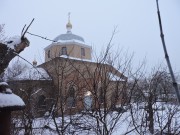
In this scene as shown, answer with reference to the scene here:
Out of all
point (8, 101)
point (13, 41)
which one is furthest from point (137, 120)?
point (8, 101)

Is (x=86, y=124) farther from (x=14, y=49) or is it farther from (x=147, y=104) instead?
(x=14, y=49)

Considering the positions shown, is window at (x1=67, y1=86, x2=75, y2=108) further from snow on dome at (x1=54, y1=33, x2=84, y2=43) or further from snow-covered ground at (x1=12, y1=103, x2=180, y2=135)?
snow on dome at (x1=54, y1=33, x2=84, y2=43)

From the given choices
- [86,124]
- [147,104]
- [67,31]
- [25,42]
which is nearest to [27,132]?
[86,124]

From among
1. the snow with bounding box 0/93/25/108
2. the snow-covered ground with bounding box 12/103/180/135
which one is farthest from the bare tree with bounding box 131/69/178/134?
the snow with bounding box 0/93/25/108

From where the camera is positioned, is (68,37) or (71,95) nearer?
(71,95)

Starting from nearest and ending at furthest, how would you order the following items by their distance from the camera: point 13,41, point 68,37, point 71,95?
point 13,41, point 71,95, point 68,37

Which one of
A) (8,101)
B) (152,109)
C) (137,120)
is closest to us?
(8,101)

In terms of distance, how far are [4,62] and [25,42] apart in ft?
1.53

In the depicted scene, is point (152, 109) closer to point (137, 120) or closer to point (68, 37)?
point (137, 120)

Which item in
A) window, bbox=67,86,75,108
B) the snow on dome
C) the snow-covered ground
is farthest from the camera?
the snow on dome

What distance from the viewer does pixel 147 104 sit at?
852cm

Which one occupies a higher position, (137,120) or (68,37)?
(68,37)

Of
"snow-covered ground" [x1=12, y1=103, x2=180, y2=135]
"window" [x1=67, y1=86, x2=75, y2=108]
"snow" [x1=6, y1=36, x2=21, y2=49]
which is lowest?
"snow-covered ground" [x1=12, y1=103, x2=180, y2=135]

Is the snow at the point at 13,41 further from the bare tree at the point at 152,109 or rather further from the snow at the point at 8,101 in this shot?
the bare tree at the point at 152,109
